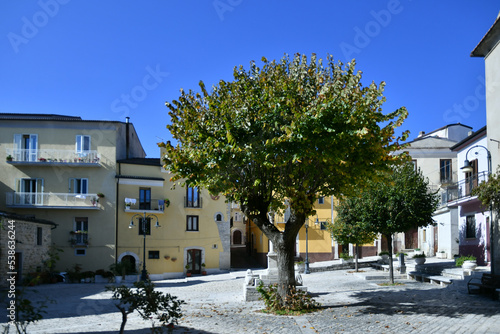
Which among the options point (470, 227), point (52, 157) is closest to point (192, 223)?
point (52, 157)

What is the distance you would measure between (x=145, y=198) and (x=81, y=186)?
16.0 feet

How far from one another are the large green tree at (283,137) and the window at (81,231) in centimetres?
2200

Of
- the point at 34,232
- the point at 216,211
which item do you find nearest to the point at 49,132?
the point at 34,232

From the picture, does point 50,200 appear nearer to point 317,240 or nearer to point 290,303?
point 317,240

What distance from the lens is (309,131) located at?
1134cm

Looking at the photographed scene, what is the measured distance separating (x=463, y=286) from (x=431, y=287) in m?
1.48

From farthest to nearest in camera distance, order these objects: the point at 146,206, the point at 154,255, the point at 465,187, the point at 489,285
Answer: the point at 146,206 → the point at 154,255 → the point at 465,187 → the point at 489,285

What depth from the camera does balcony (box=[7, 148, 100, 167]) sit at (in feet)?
105

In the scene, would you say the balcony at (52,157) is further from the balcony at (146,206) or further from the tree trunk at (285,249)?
the tree trunk at (285,249)

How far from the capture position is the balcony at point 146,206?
111ft

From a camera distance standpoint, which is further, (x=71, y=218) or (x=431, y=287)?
(x=71, y=218)

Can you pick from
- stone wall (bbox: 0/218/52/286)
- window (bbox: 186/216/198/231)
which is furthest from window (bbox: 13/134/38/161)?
window (bbox: 186/216/198/231)

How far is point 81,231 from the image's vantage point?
32.4 metres

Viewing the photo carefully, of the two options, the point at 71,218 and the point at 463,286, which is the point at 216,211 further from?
the point at 463,286
